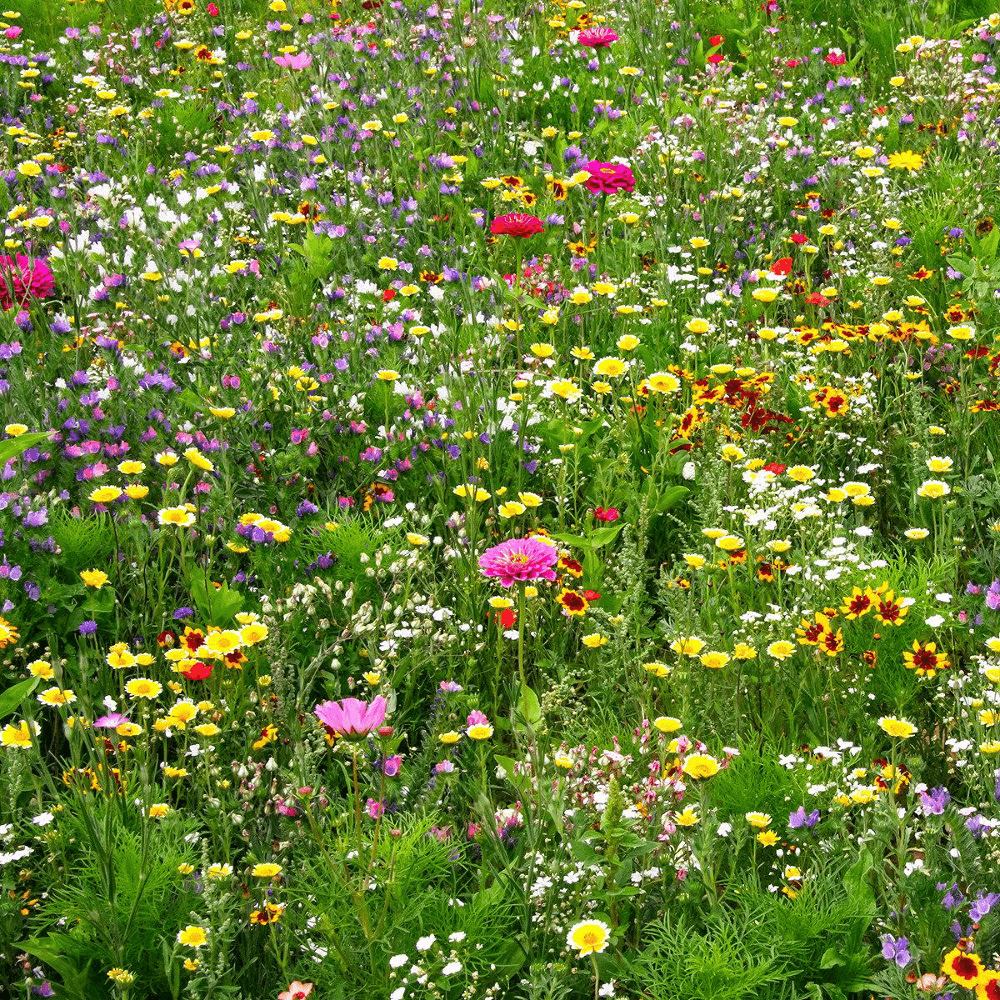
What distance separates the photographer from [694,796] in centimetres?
238

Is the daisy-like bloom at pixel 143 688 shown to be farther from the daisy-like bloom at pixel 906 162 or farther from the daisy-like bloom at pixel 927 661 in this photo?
the daisy-like bloom at pixel 906 162

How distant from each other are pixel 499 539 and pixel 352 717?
1.47m

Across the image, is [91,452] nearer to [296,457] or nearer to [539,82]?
[296,457]

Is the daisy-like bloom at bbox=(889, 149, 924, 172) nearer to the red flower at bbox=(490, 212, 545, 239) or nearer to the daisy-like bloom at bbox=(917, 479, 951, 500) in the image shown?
the red flower at bbox=(490, 212, 545, 239)

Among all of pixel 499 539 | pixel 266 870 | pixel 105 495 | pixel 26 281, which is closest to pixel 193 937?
pixel 266 870

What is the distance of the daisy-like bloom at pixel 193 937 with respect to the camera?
77.5 inches

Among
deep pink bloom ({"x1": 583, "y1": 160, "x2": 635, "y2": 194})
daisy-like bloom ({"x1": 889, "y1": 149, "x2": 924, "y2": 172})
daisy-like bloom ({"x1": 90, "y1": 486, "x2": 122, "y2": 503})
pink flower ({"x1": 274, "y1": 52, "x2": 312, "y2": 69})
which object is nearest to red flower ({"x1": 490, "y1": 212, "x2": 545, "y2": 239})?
deep pink bloom ({"x1": 583, "y1": 160, "x2": 635, "y2": 194})

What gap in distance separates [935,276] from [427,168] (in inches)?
83.6

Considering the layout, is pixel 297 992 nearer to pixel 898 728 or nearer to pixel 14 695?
pixel 14 695

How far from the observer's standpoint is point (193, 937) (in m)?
1.99

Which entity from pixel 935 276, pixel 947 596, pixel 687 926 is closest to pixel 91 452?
pixel 687 926

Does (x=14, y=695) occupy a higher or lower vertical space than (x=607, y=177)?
lower

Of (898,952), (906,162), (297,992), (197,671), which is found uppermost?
(906,162)

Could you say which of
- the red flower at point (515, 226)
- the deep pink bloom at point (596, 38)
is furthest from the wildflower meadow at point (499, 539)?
the deep pink bloom at point (596, 38)
